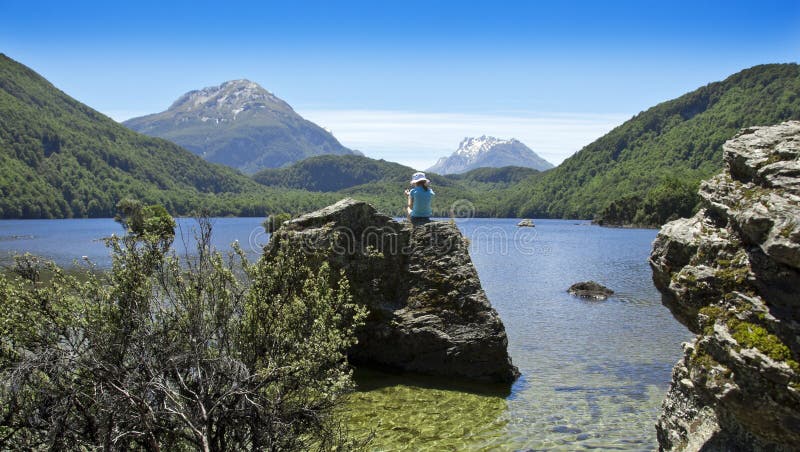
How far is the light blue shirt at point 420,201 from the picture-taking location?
1870 centimetres

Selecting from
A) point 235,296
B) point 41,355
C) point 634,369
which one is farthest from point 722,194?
point 634,369

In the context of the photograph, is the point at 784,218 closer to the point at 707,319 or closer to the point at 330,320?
the point at 707,319

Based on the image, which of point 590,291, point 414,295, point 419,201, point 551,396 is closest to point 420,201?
point 419,201

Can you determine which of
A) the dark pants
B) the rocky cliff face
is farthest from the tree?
the dark pants

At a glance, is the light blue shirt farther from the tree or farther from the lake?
the tree

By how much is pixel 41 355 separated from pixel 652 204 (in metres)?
184

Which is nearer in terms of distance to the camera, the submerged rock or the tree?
the tree

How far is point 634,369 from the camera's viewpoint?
19.6 meters

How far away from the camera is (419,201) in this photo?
18719mm

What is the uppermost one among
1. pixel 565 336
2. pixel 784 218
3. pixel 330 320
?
pixel 784 218

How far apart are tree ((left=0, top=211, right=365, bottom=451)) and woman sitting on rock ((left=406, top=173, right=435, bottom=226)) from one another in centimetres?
943

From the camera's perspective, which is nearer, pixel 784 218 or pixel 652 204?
pixel 784 218

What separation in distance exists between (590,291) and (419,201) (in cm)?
2504

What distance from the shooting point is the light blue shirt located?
18703 millimetres
